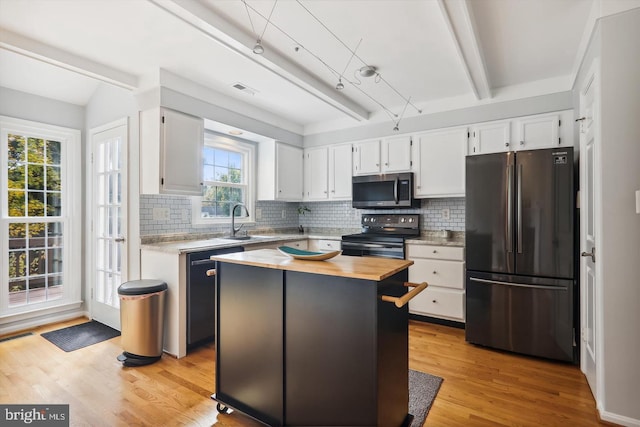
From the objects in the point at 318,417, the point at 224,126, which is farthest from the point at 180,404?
the point at 224,126

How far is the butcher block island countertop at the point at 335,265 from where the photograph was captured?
4.76 ft

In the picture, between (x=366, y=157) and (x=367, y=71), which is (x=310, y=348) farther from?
(x=366, y=157)

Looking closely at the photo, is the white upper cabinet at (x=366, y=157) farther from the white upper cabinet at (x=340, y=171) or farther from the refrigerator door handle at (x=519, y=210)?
the refrigerator door handle at (x=519, y=210)

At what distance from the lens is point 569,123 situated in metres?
3.13

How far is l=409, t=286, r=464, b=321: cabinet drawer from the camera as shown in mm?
3396

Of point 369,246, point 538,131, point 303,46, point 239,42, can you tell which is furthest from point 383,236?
point 239,42

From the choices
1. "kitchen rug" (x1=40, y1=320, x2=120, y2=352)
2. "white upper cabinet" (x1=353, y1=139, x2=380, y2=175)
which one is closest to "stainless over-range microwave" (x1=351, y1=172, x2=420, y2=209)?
"white upper cabinet" (x1=353, y1=139, x2=380, y2=175)

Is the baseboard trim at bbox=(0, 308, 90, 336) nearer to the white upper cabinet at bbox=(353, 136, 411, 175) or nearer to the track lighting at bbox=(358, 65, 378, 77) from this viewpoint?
the white upper cabinet at bbox=(353, 136, 411, 175)

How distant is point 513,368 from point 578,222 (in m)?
1.32

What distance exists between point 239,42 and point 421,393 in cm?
278

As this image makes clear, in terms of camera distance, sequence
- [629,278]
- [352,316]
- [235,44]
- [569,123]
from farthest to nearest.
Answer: [569,123] → [235,44] → [629,278] → [352,316]

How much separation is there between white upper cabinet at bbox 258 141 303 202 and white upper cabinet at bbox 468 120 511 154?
2.37 meters

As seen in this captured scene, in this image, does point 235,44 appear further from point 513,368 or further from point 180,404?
point 513,368

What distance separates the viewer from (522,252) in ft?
9.24
